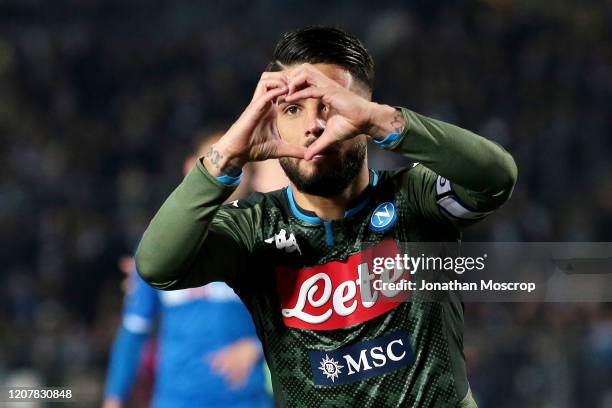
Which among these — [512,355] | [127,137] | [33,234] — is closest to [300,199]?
[512,355]

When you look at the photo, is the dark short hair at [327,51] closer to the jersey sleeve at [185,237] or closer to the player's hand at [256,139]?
the player's hand at [256,139]

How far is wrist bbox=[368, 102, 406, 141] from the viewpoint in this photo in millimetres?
1990

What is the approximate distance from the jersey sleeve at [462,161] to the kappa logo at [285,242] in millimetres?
390

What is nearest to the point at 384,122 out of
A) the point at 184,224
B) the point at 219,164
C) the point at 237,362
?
the point at 219,164

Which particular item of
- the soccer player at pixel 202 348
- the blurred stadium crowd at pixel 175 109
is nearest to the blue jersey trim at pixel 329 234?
the soccer player at pixel 202 348

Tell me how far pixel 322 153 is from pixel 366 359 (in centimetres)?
47

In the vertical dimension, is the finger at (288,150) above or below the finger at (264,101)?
below

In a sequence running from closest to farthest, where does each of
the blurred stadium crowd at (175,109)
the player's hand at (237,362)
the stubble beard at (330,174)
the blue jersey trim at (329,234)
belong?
the stubble beard at (330,174) < the blue jersey trim at (329,234) < the player's hand at (237,362) < the blurred stadium crowd at (175,109)

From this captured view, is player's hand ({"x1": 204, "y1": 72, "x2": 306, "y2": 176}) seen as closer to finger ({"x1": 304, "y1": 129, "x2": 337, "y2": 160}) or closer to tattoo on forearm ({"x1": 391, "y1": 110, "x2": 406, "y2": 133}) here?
finger ({"x1": 304, "y1": 129, "x2": 337, "y2": 160})

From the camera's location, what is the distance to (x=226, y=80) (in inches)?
366

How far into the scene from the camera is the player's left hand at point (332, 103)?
1971 mm

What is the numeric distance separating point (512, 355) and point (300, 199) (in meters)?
3.58

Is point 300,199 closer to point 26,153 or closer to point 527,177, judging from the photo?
point 527,177

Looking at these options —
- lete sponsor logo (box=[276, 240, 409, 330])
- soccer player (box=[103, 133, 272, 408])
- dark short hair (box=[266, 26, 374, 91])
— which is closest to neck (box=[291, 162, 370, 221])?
lete sponsor logo (box=[276, 240, 409, 330])
